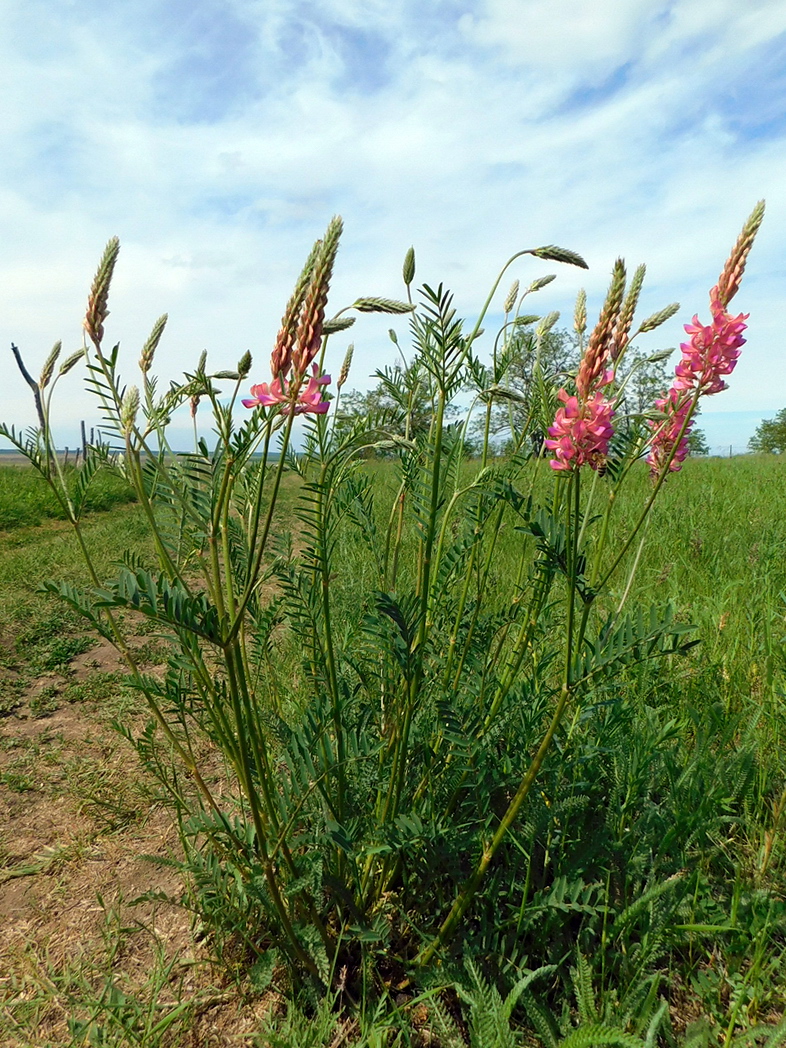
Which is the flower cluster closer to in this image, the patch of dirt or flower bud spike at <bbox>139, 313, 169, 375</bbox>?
flower bud spike at <bbox>139, 313, 169, 375</bbox>

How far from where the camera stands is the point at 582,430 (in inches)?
A: 45.3

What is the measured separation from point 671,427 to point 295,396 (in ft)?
3.20

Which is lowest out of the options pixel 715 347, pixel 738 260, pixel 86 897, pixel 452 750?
pixel 86 897

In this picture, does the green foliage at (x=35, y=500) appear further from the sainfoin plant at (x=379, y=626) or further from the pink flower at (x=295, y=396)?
the pink flower at (x=295, y=396)

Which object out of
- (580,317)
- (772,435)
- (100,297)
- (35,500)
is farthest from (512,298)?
(772,435)

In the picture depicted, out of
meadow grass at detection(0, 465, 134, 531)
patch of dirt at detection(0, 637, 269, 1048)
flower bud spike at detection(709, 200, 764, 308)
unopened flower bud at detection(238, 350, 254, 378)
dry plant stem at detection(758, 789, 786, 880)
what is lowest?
patch of dirt at detection(0, 637, 269, 1048)

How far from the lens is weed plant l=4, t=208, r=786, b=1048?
44.3 inches

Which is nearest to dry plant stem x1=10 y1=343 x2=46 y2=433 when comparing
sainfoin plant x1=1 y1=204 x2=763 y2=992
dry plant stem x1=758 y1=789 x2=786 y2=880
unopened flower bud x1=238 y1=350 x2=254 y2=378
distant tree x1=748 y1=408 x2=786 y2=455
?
sainfoin plant x1=1 y1=204 x2=763 y2=992

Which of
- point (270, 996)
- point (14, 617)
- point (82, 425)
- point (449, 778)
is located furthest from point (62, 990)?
point (82, 425)

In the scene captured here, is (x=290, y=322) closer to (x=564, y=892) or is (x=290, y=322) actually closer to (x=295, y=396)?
(x=295, y=396)

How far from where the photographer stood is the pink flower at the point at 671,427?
1.38 meters

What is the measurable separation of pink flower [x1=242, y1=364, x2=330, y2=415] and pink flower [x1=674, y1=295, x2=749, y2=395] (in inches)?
30.0

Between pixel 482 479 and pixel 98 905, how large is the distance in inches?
57.9

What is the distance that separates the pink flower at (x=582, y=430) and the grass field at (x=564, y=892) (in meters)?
0.42
